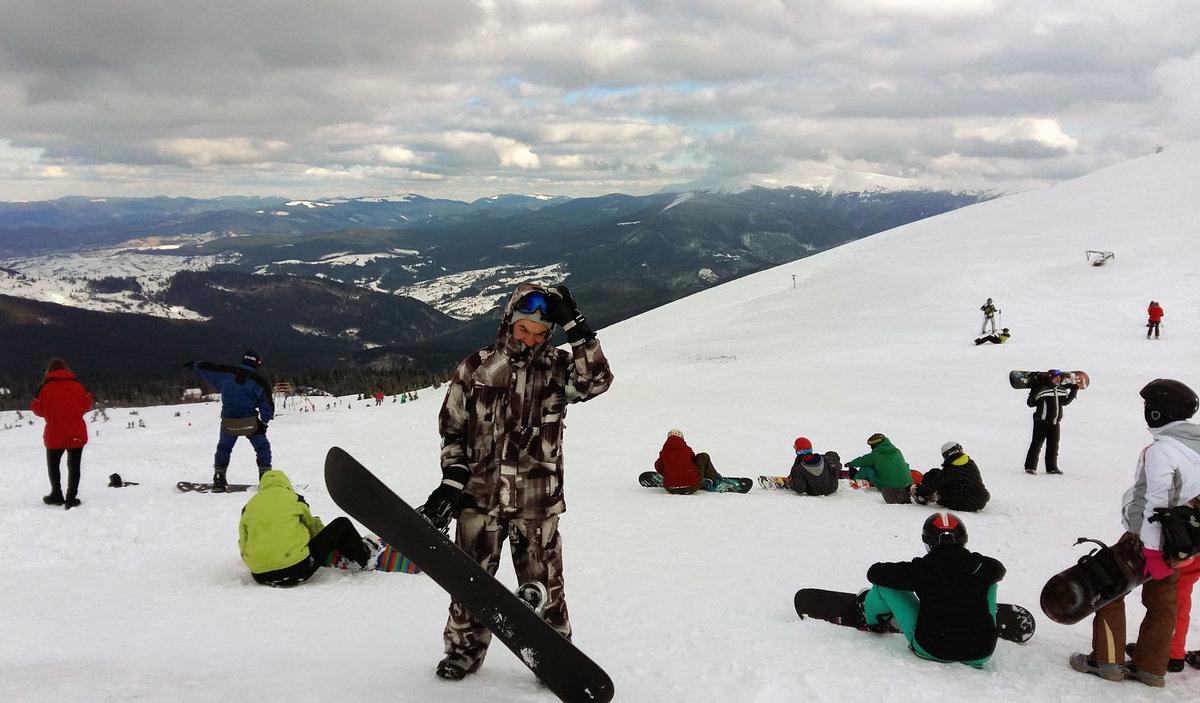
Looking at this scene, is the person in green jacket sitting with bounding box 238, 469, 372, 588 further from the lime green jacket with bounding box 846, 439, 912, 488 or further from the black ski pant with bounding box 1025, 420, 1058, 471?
the black ski pant with bounding box 1025, 420, 1058, 471

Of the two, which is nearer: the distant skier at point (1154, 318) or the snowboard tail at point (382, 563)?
the snowboard tail at point (382, 563)

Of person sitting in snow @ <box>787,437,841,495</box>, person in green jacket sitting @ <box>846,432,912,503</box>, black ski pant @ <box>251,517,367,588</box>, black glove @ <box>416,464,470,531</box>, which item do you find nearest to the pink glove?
black glove @ <box>416,464,470,531</box>

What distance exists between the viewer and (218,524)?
9156mm

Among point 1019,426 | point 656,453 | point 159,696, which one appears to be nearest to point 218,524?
point 159,696

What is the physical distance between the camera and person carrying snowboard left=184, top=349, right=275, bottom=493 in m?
10.6

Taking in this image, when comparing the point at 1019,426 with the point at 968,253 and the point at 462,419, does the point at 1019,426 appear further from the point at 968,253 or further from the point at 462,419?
the point at 968,253

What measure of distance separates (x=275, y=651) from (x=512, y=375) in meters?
2.84

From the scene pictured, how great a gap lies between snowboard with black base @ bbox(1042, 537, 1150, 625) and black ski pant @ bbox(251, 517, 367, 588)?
6386 millimetres

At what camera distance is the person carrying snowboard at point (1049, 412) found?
37.0 feet

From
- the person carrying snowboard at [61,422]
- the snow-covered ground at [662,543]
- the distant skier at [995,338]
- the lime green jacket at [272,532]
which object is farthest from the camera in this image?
the distant skier at [995,338]

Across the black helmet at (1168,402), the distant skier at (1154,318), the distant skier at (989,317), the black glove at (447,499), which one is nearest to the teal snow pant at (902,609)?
the black helmet at (1168,402)

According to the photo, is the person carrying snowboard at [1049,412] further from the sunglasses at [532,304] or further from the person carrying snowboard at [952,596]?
the sunglasses at [532,304]

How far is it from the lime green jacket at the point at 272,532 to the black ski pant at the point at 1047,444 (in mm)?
12113

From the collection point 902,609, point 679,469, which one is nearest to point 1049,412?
point 679,469
